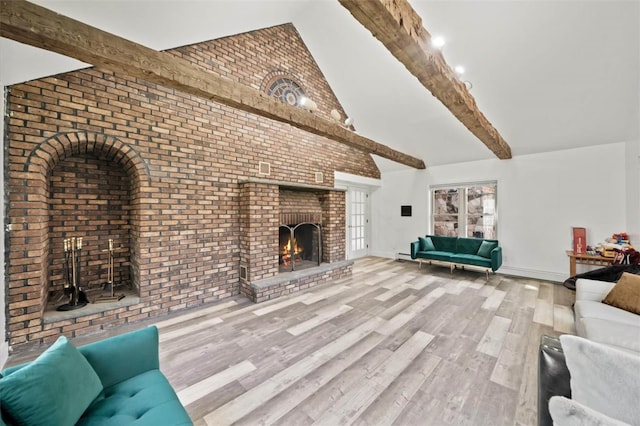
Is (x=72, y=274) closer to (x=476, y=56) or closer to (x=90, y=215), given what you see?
(x=90, y=215)

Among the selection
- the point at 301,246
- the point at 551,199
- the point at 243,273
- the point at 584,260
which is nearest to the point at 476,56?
the point at 551,199

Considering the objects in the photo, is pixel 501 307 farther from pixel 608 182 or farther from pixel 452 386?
pixel 608 182

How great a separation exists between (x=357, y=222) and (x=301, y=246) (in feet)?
7.33

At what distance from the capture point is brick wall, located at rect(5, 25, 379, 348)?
7.54 feet

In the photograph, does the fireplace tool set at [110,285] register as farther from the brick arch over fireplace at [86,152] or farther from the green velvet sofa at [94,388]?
the green velvet sofa at [94,388]

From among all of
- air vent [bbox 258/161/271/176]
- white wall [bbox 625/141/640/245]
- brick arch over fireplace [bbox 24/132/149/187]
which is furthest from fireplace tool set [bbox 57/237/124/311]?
white wall [bbox 625/141/640/245]

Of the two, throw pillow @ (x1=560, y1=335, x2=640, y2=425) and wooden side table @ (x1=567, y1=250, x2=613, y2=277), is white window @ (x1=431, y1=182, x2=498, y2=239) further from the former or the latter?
throw pillow @ (x1=560, y1=335, x2=640, y2=425)

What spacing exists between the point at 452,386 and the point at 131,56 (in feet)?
11.7

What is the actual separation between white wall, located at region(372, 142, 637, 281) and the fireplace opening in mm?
3429

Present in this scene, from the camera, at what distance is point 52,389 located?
1.01m

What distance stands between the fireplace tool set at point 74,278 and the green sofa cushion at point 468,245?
238 inches

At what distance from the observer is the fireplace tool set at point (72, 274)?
2.63m

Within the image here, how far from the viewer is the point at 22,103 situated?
232cm

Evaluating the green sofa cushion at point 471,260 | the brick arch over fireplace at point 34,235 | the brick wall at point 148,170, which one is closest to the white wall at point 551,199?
the green sofa cushion at point 471,260
